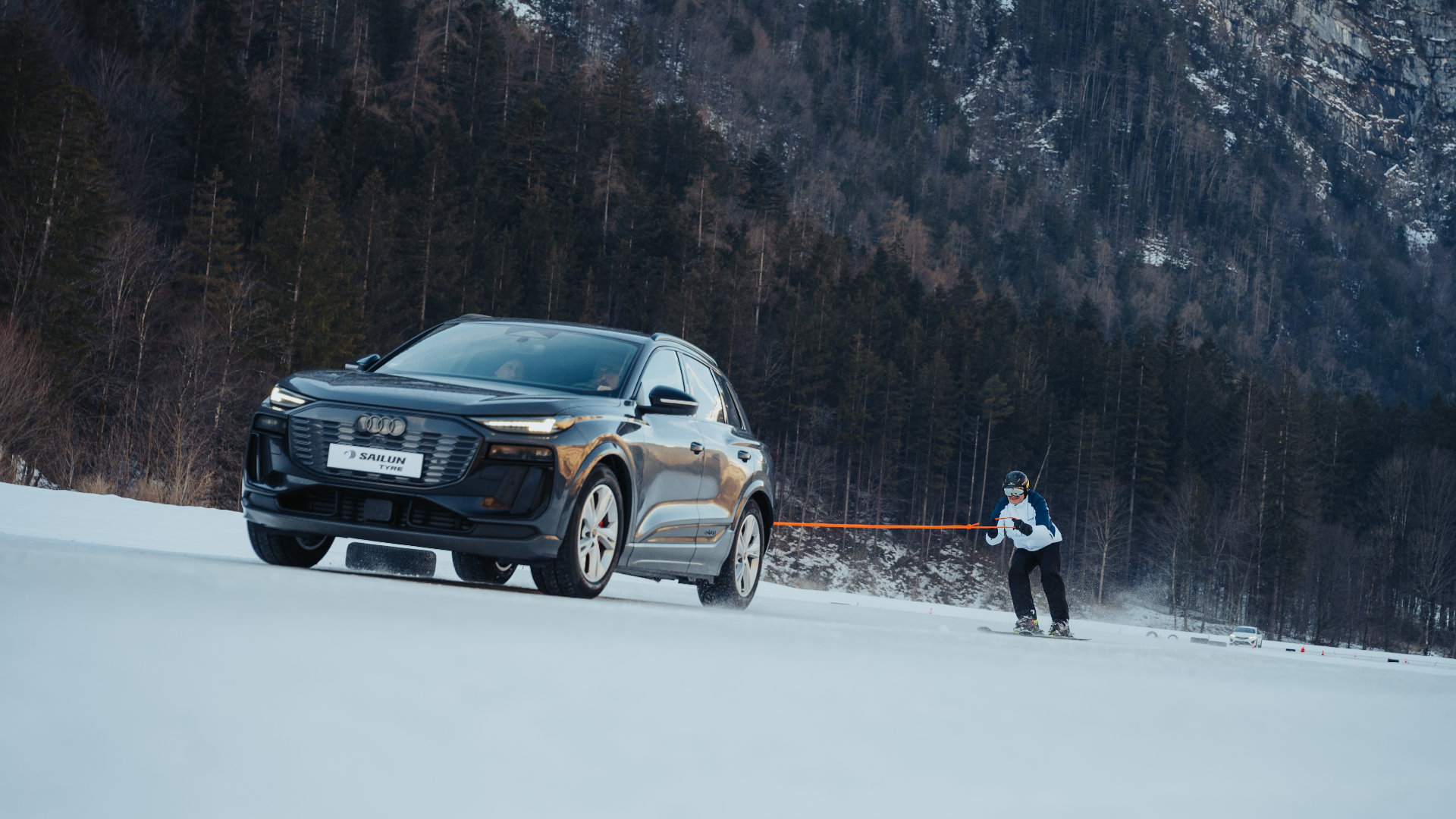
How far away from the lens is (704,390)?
9.59 m

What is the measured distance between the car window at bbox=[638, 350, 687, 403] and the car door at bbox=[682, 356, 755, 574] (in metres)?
0.20

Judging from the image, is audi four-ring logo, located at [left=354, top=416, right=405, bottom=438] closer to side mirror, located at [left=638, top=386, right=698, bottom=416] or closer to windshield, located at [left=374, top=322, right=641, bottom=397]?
windshield, located at [left=374, top=322, right=641, bottom=397]

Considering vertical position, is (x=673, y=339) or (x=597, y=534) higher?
(x=673, y=339)

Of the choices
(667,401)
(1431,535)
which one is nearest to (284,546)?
(667,401)

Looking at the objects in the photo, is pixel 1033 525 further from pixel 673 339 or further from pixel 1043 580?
pixel 673 339

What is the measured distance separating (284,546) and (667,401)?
7.92 ft

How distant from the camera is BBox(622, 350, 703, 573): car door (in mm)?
7883

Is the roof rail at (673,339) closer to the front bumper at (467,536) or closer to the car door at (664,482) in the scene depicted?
the car door at (664,482)

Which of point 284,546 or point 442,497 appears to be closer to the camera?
point 442,497

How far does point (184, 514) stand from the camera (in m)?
12.4

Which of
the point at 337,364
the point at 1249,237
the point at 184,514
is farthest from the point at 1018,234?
the point at 184,514

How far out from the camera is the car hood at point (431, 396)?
6.95 m

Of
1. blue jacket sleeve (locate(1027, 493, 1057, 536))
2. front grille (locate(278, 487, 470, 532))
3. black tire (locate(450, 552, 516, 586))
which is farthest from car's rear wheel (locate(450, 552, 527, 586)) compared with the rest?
blue jacket sleeve (locate(1027, 493, 1057, 536))

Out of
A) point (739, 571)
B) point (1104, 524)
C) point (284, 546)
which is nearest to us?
point (284, 546)
